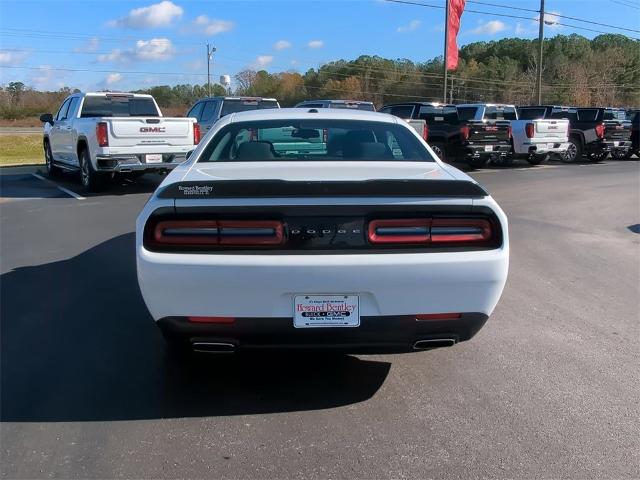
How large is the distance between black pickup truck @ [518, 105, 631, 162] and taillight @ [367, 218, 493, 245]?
2052 centimetres

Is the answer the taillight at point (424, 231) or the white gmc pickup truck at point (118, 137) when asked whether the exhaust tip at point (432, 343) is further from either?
the white gmc pickup truck at point (118, 137)

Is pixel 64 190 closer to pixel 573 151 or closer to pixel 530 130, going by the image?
pixel 530 130

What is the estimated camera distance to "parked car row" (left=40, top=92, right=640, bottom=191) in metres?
11.7

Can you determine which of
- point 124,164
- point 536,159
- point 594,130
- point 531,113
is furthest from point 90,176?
point 594,130

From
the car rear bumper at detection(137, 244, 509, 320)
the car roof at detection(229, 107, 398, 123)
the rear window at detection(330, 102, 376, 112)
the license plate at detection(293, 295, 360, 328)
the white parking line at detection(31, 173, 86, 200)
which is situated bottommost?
the white parking line at detection(31, 173, 86, 200)

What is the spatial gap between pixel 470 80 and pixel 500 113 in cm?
6028

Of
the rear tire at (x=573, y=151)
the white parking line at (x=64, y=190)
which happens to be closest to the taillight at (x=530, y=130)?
the rear tire at (x=573, y=151)

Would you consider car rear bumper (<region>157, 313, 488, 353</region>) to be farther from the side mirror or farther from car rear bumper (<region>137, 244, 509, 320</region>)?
the side mirror

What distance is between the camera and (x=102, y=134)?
11.5 meters

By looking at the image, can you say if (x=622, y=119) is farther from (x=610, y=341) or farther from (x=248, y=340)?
(x=248, y=340)

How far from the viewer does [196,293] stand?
312cm

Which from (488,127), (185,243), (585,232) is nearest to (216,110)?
(488,127)

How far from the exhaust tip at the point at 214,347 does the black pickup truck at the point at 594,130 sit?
2113cm

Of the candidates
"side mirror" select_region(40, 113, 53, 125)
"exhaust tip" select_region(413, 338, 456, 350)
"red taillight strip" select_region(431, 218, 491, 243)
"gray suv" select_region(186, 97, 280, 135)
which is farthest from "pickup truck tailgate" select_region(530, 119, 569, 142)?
"exhaust tip" select_region(413, 338, 456, 350)
